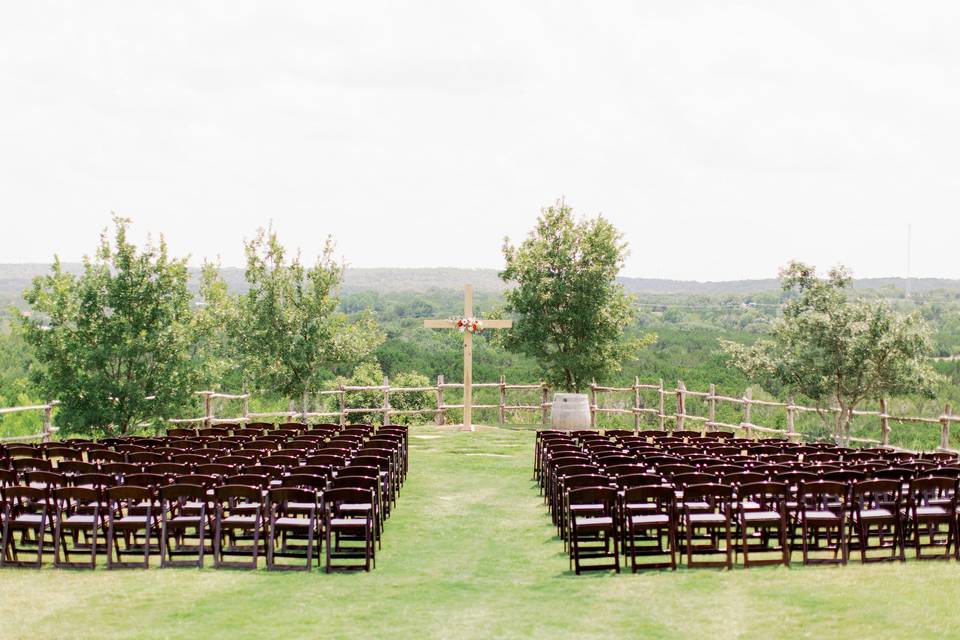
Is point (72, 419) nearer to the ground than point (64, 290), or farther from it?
nearer to the ground

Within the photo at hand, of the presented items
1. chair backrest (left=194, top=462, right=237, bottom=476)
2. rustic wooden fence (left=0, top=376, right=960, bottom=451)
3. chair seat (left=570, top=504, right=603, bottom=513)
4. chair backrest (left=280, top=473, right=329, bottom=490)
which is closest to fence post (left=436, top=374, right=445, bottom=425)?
rustic wooden fence (left=0, top=376, right=960, bottom=451)

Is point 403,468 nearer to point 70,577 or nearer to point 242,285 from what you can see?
point 70,577

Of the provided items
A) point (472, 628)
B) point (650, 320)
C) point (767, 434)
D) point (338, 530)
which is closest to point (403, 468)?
point (338, 530)

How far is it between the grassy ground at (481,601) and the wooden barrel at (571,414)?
1448cm

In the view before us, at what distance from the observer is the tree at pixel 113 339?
20.3 metres

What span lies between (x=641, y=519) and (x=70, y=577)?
603 cm

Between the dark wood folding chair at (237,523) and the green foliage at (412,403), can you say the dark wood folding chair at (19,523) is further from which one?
the green foliage at (412,403)

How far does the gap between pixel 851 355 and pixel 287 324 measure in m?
14.3

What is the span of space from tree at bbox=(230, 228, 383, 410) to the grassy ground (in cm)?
1567

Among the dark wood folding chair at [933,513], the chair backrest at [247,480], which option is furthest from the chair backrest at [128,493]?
the dark wood folding chair at [933,513]

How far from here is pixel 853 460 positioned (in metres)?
14.2

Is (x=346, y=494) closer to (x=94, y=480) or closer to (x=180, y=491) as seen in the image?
(x=180, y=491)

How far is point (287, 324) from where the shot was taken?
88.1ft

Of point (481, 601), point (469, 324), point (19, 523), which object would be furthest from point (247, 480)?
point (469, 324)
